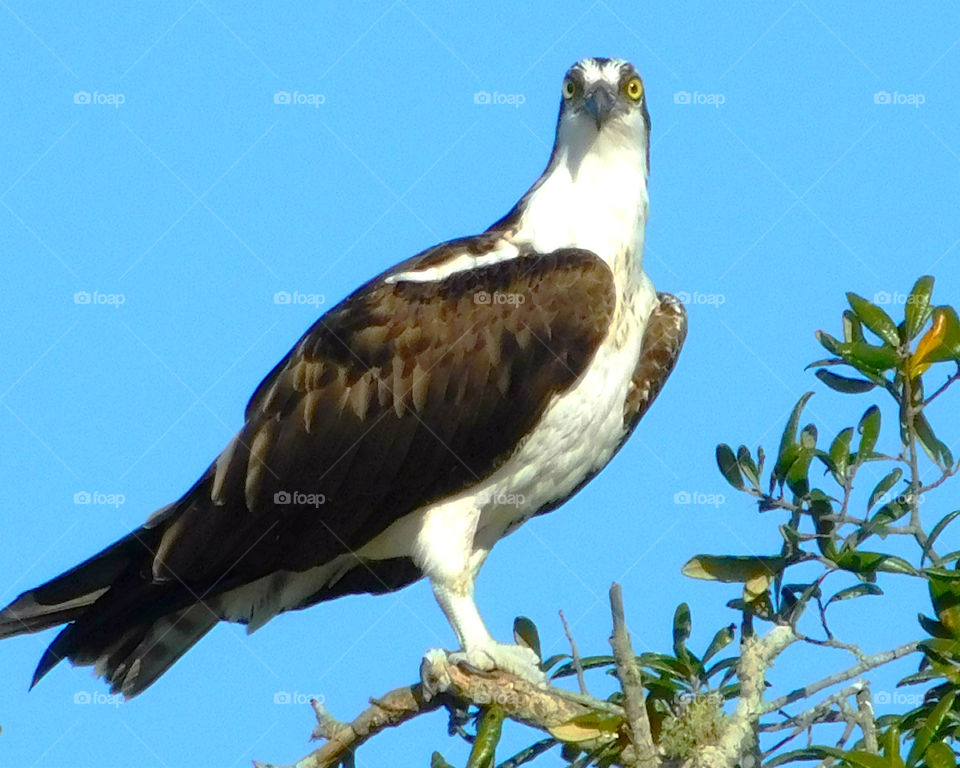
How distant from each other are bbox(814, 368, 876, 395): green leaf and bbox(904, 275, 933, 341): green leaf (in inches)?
8.1

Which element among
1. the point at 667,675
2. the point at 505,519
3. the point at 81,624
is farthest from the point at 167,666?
the point at 667,675

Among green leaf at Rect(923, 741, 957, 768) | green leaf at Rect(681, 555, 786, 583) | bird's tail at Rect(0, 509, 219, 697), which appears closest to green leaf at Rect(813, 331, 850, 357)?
green leaf at Rect(681, 555, 786, 583)

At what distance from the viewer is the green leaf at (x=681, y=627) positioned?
4.86 meters

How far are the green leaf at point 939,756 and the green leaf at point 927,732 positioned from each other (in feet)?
0.05

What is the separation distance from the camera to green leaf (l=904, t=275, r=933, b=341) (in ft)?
15.4

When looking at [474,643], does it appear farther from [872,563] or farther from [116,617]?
[872,563]

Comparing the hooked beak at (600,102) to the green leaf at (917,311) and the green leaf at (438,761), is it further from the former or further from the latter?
the green leaf at (438,761)

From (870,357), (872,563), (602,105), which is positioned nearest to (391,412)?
(602,105)

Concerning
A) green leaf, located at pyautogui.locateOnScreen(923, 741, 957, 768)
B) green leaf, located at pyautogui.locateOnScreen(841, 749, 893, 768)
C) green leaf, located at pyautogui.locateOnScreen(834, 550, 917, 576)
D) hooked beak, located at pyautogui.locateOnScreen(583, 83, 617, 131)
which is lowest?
green leaf, located at pyautogui.locateOnScreen(923, 741, 957, 768)

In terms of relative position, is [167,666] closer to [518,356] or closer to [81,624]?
[81,624]

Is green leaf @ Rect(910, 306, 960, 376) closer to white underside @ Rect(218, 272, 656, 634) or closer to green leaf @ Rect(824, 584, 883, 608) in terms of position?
green leaf @ Rect(824, 584, 883, 608)

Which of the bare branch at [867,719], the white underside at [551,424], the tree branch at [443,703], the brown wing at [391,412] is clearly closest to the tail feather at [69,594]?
the brown wing at [391,412]

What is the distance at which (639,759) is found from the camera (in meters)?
4.29

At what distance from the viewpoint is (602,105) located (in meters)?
6.52
